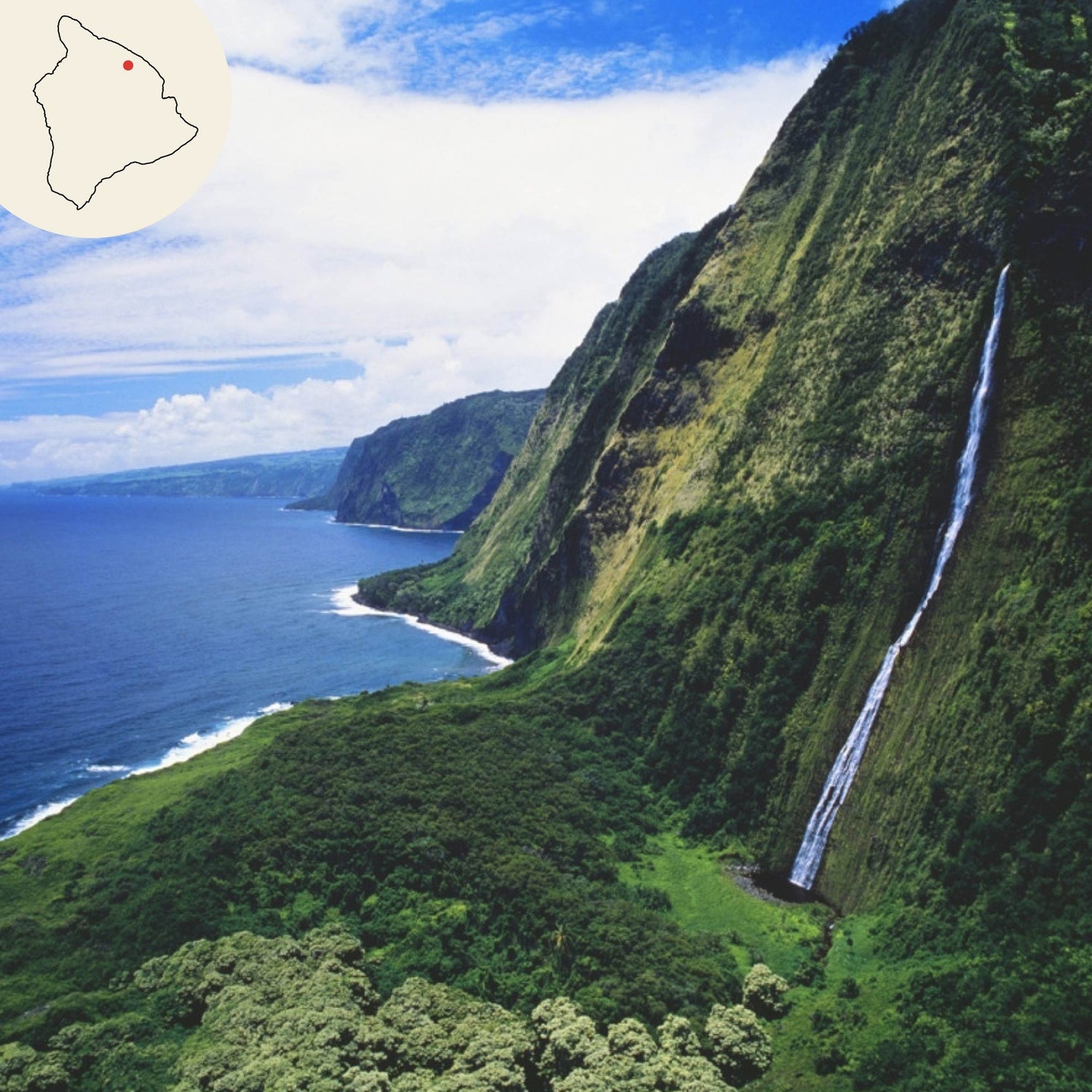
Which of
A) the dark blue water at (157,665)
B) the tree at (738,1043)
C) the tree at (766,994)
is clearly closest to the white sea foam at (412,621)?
the dark blue water at (157,665)

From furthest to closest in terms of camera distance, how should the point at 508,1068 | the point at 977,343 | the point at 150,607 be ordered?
the point at 150,607, the point at 977,343, the point at 508,1068

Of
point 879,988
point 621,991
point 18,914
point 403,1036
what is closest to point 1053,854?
point 879,988

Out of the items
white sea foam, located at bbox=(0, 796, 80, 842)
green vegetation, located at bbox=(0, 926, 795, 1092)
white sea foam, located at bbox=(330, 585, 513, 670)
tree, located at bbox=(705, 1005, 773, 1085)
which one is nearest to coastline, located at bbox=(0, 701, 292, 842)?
white sea foam, located at bbox=(0, 796, 80, 842)

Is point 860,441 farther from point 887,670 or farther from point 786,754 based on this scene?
point 786,754

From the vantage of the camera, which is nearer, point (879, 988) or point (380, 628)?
point (879, 988)

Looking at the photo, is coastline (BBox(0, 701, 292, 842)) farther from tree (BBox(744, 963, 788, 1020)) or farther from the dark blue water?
tree (BBox(744, 963, 788, 1020))

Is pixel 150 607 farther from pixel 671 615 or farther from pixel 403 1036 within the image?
pixel 403 1036
